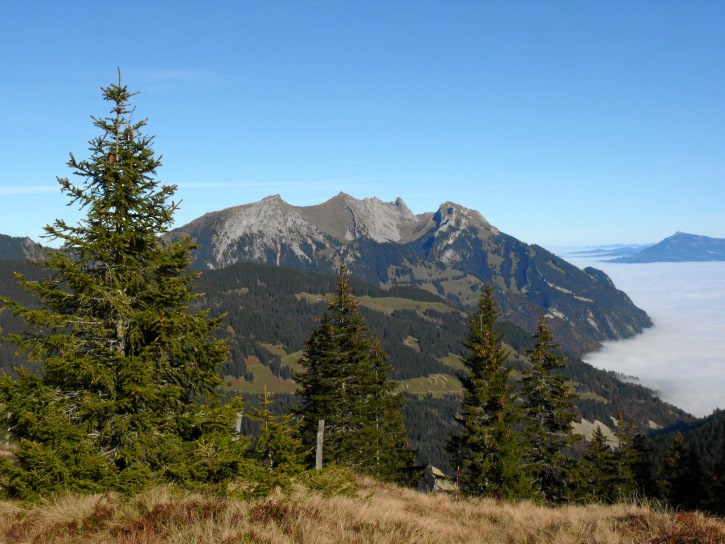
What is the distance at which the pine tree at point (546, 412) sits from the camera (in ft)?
119

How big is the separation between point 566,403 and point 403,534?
32256mm

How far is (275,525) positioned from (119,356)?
254 inches

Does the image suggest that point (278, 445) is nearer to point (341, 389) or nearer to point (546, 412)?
point (341, 389)

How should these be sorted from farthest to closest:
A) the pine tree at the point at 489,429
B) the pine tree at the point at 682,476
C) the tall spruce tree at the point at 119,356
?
the pine tree at the point at 682,476 < the pine tree at the point at 489,429 < the tall spruce tree at the point at 119,356

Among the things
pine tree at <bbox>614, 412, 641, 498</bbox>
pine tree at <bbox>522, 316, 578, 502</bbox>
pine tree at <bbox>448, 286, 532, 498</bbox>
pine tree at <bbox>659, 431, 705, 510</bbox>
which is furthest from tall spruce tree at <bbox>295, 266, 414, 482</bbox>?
pine tree at <bbox>659, 431, 705, 510</bbox>

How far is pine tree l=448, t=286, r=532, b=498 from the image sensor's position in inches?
1213

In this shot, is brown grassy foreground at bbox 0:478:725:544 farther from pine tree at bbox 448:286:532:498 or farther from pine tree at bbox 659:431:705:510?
pine tree at bbox 659:431:705:510

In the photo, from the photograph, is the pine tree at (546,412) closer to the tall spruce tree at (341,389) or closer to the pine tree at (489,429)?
the pine tree at (489,429)

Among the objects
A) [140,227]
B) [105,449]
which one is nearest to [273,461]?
[105,449]

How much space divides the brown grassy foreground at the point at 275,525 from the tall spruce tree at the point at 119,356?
1.60 meters

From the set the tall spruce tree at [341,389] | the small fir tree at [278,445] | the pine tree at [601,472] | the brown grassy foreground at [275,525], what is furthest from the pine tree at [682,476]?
the small fir tree at [278,445]

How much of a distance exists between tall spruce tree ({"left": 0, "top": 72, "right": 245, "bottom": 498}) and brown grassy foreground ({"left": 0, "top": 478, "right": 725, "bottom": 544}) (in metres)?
1.60

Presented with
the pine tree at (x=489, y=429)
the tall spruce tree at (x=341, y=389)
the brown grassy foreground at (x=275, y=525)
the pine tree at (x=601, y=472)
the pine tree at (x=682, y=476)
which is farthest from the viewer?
the pine tree at (x=682, y=476)

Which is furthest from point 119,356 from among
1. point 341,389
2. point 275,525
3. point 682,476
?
point 682,476
